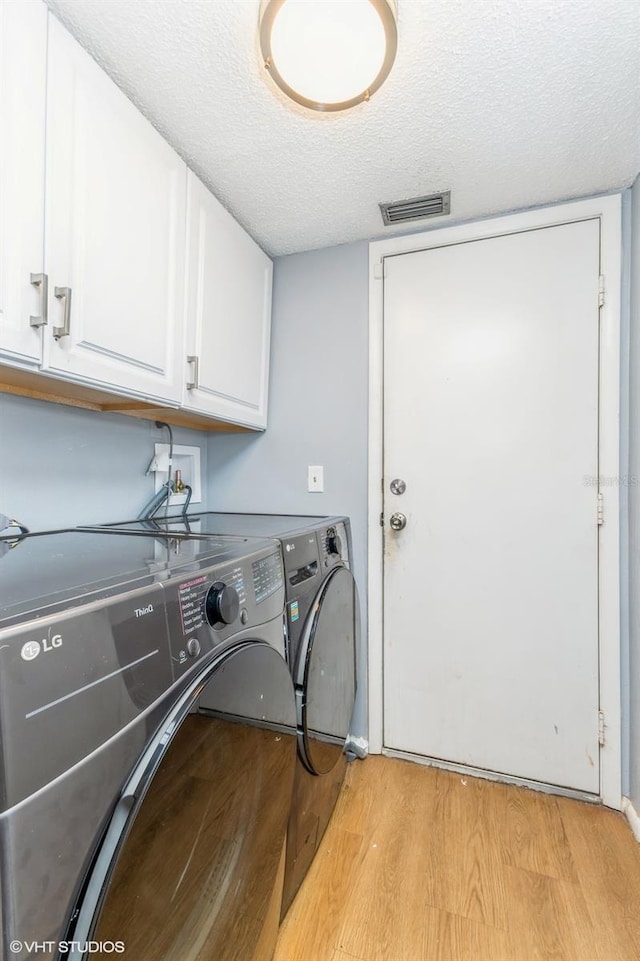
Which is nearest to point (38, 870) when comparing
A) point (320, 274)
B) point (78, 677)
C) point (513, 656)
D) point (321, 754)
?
point (78, 677)

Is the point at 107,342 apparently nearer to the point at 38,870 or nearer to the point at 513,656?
the point at 38,870

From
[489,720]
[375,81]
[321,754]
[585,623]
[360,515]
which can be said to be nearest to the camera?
[375,81]

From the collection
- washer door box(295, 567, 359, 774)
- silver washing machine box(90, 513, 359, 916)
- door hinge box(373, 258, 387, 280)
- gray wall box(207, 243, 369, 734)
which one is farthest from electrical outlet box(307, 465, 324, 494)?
door hinge box(373, 258, 387, 280)

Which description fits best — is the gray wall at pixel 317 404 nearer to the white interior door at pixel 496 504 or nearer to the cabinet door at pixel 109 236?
the white interior door at pixel 496 504

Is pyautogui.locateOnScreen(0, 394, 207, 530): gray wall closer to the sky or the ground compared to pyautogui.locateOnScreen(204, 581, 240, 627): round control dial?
closer to the sky

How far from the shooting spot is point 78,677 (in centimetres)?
49

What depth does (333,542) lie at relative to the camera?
1485 millimetres

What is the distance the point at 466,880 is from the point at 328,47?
218 cm

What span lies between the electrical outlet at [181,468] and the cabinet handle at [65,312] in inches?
29.8

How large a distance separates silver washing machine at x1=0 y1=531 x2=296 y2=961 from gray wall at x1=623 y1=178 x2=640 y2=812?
1256 mm

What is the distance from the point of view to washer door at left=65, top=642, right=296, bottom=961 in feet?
1.68

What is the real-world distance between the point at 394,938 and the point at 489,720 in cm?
77

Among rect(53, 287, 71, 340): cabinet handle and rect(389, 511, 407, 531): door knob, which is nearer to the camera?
rect(53, 287, 71, 340): cabinet handle

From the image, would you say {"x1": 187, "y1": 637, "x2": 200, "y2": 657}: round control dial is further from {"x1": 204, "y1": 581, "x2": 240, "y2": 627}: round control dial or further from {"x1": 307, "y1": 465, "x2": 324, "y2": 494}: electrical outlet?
{"x1": 307, "y1": 465, "x2": 324, "y2": 494}: electrical outlet
